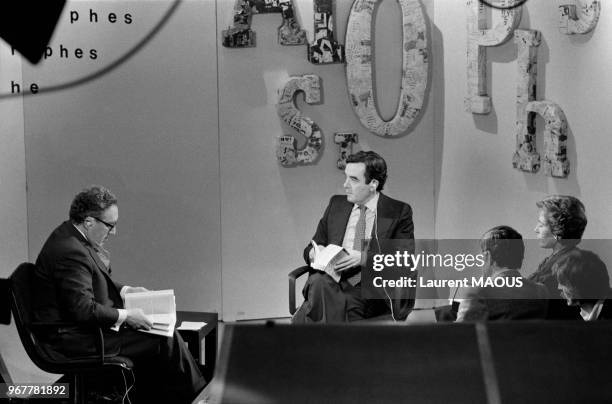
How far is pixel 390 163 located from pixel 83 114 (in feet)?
7.17

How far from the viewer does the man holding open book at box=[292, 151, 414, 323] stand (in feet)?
17.9

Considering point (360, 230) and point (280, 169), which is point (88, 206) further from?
point (280, 169)

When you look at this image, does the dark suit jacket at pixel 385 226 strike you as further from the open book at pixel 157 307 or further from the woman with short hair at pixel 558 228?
the open book at pixel 157 307

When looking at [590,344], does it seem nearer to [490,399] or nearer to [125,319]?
[490,399]

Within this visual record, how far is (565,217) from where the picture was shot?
→ 4.84 m

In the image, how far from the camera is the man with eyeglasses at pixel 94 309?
179 inches

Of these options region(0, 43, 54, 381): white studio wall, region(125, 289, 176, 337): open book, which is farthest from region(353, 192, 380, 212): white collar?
region(0, 43, 54, 381): white studio wall

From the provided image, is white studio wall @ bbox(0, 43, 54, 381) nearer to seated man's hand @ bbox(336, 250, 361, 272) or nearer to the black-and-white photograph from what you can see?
the black-and-white photograph

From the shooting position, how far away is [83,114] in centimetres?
→ 641

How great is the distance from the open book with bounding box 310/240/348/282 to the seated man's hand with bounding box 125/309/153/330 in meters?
1.18

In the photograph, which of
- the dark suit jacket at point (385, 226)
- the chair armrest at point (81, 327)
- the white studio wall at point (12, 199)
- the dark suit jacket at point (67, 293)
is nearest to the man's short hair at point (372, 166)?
the dark suit jacket at point (385, 226)

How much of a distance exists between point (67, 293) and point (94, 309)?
152mm

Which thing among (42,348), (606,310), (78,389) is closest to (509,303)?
(606,310)

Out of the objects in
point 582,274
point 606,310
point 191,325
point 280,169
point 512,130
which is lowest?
point 191,325
